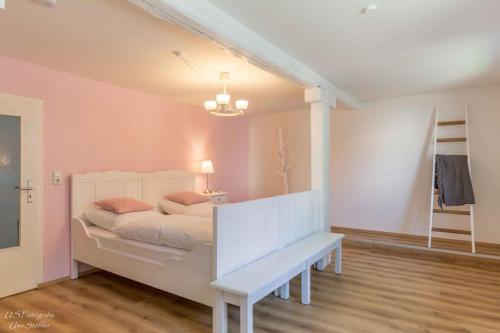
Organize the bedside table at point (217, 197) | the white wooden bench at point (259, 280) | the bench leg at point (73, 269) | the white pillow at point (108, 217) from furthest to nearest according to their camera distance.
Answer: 1. the bedside table at point (217, 197)
2. the bench leg at point (73, 269)
3. the white pillow at point (108, 217)
4. the white wooden bench at point (259, 280)

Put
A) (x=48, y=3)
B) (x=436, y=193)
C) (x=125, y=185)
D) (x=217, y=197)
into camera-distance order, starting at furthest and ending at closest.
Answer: (x=217, y=197), (x=436, y=193), (x=125, y=185), (x=48, y=3)

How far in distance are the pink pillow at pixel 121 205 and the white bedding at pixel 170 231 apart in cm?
22

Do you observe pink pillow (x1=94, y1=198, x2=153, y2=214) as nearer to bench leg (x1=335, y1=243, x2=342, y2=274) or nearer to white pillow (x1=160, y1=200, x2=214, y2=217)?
white pillow (x1=160, y1=200, x2=214, y2=217)

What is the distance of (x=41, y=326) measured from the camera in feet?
7.68

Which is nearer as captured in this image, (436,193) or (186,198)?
(186,198)

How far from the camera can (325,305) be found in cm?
264

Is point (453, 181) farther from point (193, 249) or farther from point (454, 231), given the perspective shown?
point (193, 249)

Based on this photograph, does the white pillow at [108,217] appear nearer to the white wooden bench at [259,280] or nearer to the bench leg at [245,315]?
the white wooden bench at [259,280]

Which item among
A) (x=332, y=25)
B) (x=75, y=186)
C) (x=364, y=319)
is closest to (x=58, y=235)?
(x=75, y=186)

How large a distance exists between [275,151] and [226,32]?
3.96 m

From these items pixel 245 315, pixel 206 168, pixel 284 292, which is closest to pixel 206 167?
pixel 206 168

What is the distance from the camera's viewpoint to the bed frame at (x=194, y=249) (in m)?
2.26

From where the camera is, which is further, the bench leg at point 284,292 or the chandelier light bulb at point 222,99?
the chandelier light bulb at point 222,99

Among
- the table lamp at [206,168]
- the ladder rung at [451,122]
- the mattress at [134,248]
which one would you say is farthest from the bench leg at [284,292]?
the ladder rung at [451,122]
